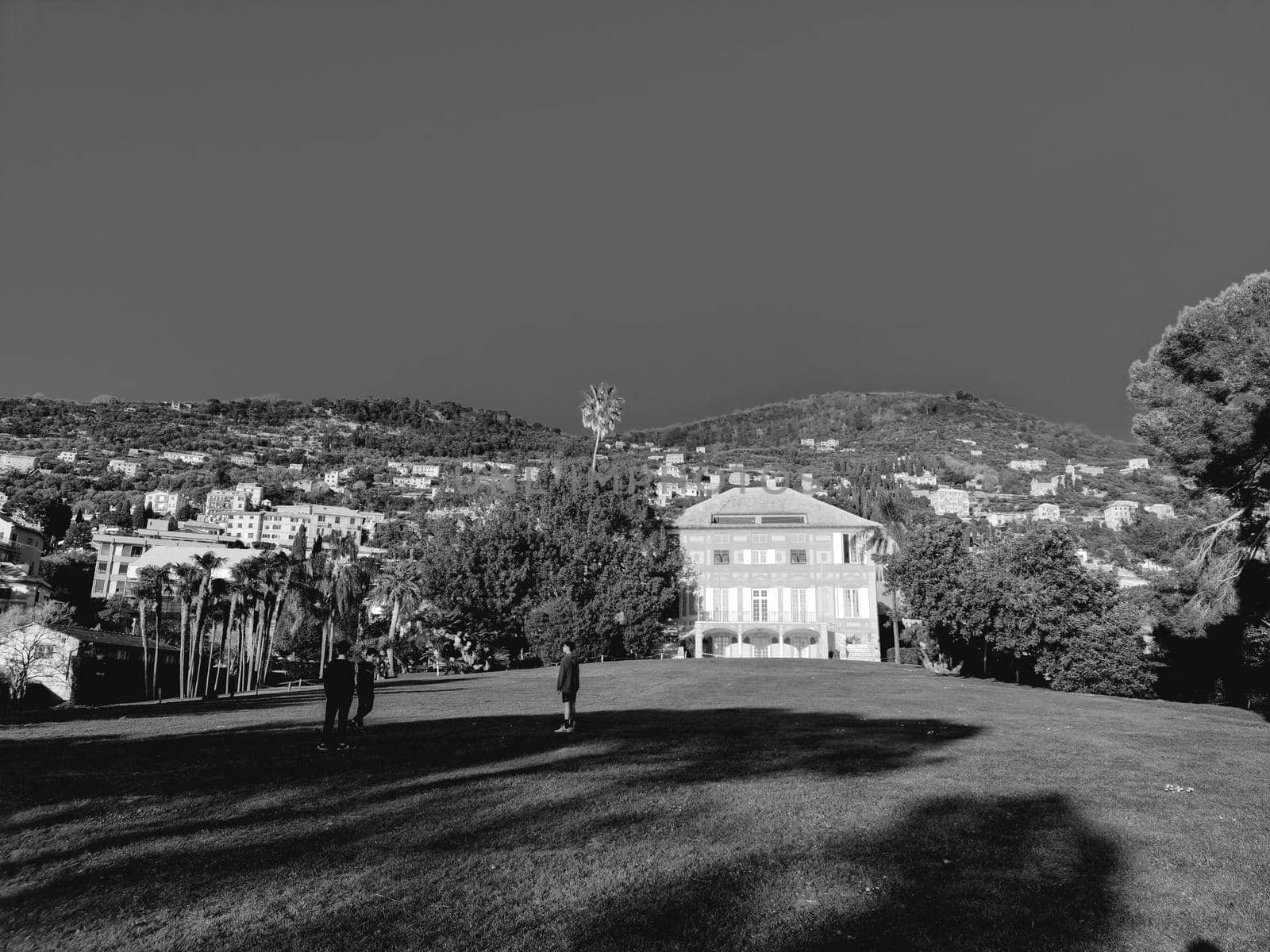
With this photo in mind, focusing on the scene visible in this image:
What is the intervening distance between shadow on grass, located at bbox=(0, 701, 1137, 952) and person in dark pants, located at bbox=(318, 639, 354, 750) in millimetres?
616

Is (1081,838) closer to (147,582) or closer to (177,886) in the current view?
(177,886)

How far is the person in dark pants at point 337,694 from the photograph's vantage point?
41.9ft

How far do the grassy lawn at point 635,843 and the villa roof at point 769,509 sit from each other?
42.3 meters

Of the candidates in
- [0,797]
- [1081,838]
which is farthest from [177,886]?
[1081,838]

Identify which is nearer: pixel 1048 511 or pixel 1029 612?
pixel 1029 612

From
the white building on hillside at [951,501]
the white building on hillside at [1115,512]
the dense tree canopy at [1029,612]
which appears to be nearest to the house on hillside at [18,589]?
the dense tree canopy at [1029,612]

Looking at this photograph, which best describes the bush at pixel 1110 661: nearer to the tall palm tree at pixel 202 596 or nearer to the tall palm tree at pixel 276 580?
the tall palm tree at pixel 202 596

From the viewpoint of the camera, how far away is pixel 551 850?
7.39 meters

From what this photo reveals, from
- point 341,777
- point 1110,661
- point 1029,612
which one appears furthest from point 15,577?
point 1110,661

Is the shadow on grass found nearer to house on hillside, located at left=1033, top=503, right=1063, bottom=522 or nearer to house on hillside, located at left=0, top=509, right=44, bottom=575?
house on hillside, located at left=0, top=509, right=44, bottom=575

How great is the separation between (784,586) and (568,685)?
43286 mm

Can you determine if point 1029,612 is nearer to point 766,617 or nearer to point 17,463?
point 766,617

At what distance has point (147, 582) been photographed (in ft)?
133

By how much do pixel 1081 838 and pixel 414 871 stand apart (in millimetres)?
6065
